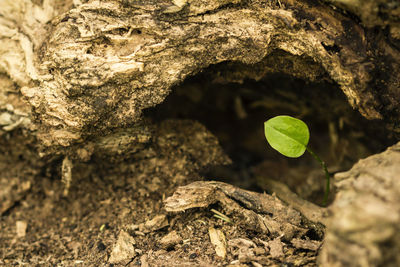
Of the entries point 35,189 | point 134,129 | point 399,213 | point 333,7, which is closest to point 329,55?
point 333,7

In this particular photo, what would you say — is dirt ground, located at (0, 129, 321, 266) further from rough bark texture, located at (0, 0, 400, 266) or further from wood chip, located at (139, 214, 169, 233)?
rough bark texture, located at (0, 0, 400, 266)

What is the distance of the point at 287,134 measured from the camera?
151 cm

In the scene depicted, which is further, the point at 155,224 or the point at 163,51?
the point at 155,224

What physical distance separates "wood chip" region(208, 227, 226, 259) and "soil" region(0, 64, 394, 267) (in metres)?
0.01

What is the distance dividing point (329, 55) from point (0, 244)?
1.89 m

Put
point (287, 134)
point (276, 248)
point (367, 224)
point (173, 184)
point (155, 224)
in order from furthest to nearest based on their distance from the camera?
1. point (173, 184)
2. point (155, 224)
3. point (287, 134)
4. point (276, 248)
5. point (367, 224)

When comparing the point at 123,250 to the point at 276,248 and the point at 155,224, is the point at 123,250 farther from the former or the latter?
the point at 276,248

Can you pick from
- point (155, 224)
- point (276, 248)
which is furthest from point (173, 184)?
point (276, 248)

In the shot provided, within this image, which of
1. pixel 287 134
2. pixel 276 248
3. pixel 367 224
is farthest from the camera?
pixel 287 134

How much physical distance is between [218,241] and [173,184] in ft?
1.62

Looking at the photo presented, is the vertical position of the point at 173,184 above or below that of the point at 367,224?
below

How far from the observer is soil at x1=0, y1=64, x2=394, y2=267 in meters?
1.51

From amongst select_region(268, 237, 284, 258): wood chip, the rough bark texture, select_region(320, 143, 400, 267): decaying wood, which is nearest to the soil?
select_region(268, 237, 284, 258): wood chip

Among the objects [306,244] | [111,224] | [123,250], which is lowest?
[111,224]
